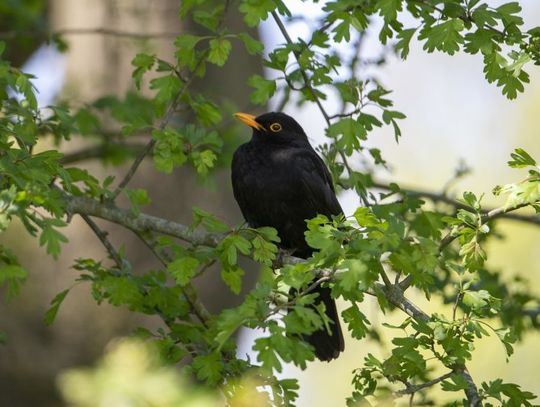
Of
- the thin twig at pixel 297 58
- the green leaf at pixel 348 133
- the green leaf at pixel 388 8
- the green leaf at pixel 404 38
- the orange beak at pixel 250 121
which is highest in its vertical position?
the orange beak at pixel 250 121

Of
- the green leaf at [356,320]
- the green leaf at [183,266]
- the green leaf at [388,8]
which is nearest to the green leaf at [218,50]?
the green leaf at [388,8]

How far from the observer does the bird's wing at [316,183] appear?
18.6 feet

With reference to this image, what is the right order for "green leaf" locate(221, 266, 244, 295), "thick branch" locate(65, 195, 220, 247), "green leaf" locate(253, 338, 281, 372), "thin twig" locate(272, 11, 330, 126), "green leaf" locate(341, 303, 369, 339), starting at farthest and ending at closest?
"thick branch" locate(65, 195, 220, 247), "thin twig" locate(272, 11, 330, 126), "green leaf" locate(221, 266, 244, 295), "green leaf" locate(341, 303, 369, 339), "green leaf" locate(253, 338, 281, 372)

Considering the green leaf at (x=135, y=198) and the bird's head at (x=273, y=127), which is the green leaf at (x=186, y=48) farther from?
the bird's head at (x=273, y=127)

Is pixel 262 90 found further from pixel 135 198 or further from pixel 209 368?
pixel 209 368

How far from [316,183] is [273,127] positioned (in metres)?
0.58

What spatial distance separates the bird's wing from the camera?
18.6 feet

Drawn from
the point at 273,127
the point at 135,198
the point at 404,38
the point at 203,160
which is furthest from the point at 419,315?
the point at 273,127

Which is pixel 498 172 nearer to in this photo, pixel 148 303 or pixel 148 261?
pixel 148 261

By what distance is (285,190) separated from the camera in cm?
566

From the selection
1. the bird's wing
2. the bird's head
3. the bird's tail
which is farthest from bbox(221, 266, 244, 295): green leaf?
the bird's head

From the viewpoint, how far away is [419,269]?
343 centimetres

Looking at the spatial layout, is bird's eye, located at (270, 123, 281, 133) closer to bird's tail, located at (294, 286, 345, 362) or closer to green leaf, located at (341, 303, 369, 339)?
bird's tail, located at (294, 286, 345, 362)

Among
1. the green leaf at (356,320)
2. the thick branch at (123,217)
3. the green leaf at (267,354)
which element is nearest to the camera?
the green leaf at (267,354)
